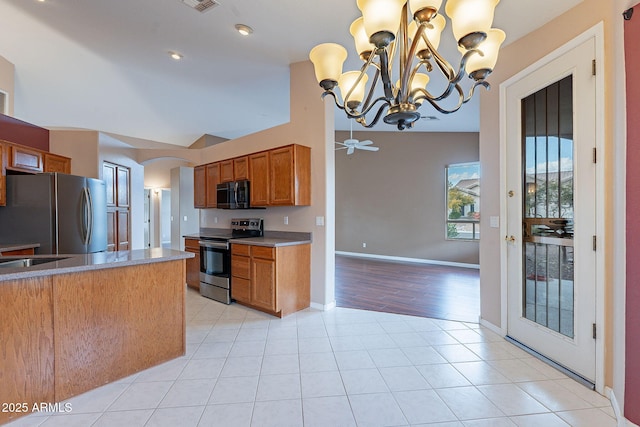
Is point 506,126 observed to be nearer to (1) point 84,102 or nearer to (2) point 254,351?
(2) point 254,351

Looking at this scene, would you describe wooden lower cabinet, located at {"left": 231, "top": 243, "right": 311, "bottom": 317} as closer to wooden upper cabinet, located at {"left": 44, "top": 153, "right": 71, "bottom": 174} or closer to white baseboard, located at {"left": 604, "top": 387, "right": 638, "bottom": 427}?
white baseboard, located at {"left": 604, "top": 387, "right": 638, "bottom": 427}

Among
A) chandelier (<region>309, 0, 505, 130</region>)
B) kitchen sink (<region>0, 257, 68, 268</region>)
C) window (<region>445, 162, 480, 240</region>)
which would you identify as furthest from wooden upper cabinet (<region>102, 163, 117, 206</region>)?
window (<region>445, 162, 480, 240</region>)

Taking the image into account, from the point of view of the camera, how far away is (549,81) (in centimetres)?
225

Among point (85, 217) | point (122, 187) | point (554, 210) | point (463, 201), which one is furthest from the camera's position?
point (463, 201)

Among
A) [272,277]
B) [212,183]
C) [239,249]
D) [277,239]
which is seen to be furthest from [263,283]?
[212,183]

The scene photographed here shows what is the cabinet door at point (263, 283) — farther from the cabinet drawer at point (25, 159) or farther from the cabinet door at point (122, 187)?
the cabinet door at point (122, 187)

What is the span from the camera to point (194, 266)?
4.25m

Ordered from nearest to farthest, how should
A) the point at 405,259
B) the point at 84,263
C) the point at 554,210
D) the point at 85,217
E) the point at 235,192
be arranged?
the point at 84,263 < the point at 554,210 < the point at 85,217 < the point at 235,192 < the point at 405,259

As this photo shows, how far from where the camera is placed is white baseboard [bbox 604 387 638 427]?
1531 mm

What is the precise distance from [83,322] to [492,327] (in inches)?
134

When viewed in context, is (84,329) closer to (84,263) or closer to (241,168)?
(84,263)

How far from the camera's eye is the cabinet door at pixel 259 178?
145 inches

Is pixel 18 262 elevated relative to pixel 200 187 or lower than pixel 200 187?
lower

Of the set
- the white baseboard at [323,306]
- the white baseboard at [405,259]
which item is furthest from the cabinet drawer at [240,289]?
the white baseboard at [405,259]
